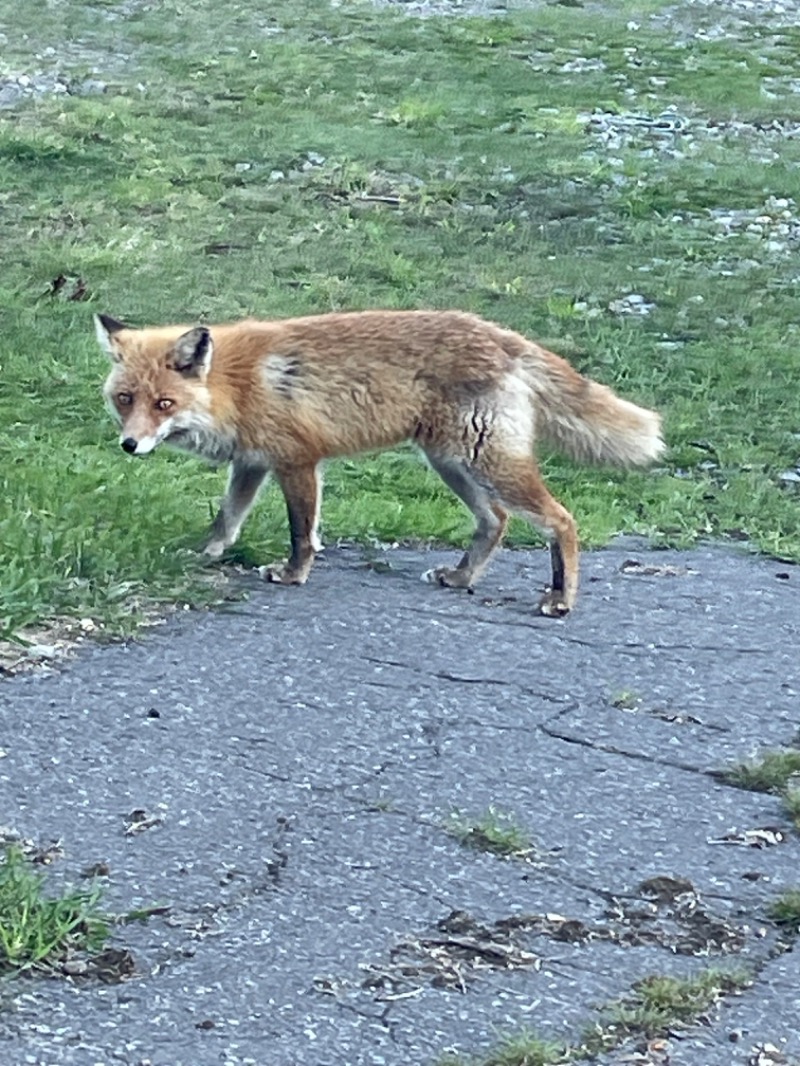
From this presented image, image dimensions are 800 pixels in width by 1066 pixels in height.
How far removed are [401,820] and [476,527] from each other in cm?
282

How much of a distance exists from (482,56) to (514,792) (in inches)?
647

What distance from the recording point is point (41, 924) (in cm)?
415

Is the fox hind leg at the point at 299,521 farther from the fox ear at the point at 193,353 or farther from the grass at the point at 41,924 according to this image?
the grass at the point at 41,924

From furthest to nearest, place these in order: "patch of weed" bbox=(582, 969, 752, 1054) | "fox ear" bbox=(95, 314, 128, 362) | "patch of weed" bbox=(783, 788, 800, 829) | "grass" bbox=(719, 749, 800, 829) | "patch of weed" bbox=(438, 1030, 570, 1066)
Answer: "fox ear" bbox=(95, 314, 128, 362) < "grass" bbox=(719, 749, 800, 829) < "patch of weed" bbox=(783, 788, 800, 829) < "patch of weed" bbox=(582, 969, 752, 1054) < "patch of weed" bbox=(438, 1030, 570, 1066)

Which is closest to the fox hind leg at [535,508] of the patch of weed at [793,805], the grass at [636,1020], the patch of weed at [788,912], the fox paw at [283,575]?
the fox paw at [283,575]

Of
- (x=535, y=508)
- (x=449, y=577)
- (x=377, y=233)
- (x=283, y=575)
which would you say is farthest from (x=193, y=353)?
(x=377, y=233)

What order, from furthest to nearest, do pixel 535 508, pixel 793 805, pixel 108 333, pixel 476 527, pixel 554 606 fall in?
pixel 476 527 → pixel 108 333 → pixel 535 508 → pixel 554 606 → pixel 793 805

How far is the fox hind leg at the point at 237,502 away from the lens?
24.7ft

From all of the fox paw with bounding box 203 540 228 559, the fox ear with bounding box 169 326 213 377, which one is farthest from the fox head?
the fox paw with bounding box 203 540 228 559

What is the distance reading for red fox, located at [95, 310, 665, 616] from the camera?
7234mm

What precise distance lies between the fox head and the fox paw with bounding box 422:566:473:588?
1.11 meters

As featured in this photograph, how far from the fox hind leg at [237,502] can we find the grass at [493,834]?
8.97 feet

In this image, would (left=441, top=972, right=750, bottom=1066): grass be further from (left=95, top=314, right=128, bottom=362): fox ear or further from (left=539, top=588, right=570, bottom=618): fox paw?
(left=95, top=314, right=128, bottom=362): fox ear

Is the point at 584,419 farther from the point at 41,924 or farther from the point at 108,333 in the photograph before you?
Answer: the point at 41,924
